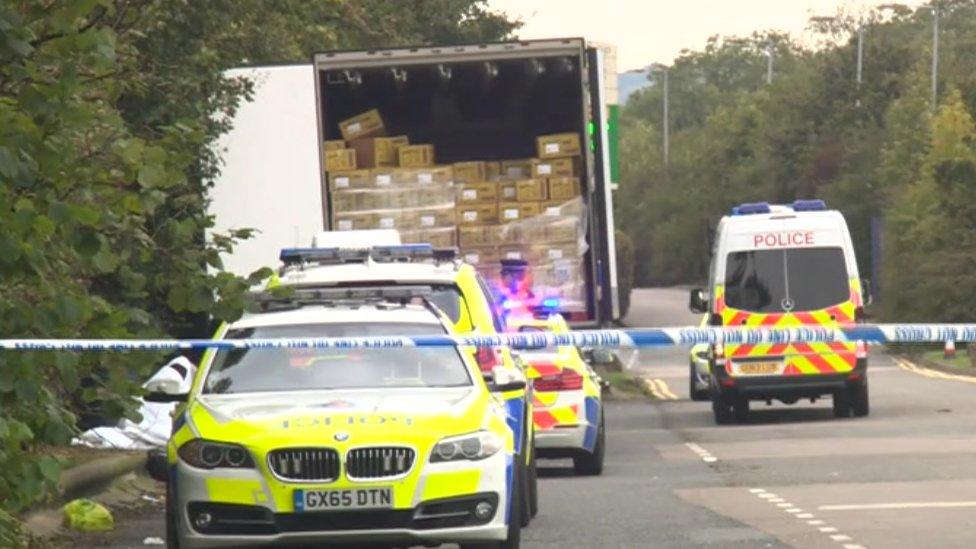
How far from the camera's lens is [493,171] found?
25906 millimetres

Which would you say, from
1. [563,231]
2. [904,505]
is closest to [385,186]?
[563,231]

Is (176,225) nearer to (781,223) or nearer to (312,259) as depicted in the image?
(312,259)

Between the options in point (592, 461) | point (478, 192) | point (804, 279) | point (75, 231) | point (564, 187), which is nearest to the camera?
A: point (75, 231)

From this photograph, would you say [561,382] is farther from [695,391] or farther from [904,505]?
[695,391]

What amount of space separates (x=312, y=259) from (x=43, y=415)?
578 cm

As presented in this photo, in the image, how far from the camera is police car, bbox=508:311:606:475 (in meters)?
21.5

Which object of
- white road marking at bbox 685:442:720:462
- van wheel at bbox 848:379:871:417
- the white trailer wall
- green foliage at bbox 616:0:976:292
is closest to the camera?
white road marking at bbox 685:442:720:462

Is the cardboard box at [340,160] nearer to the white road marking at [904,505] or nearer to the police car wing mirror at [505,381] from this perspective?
the white road marking at [904,505]

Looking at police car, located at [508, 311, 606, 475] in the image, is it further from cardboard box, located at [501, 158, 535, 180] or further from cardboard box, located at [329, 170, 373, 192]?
cardboard box, located at [329, 170, 373, 192]

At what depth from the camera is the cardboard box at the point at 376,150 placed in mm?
25422

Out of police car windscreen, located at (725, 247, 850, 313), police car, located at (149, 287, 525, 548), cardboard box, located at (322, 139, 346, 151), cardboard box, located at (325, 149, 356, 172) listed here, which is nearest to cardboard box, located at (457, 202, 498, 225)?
cardboard box, located at (325, 149, 356, 172)

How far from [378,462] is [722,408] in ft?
60.6

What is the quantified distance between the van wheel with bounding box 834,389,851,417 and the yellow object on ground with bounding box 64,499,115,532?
49.1ft

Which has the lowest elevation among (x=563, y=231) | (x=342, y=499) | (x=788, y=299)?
(x=788, y=299)
